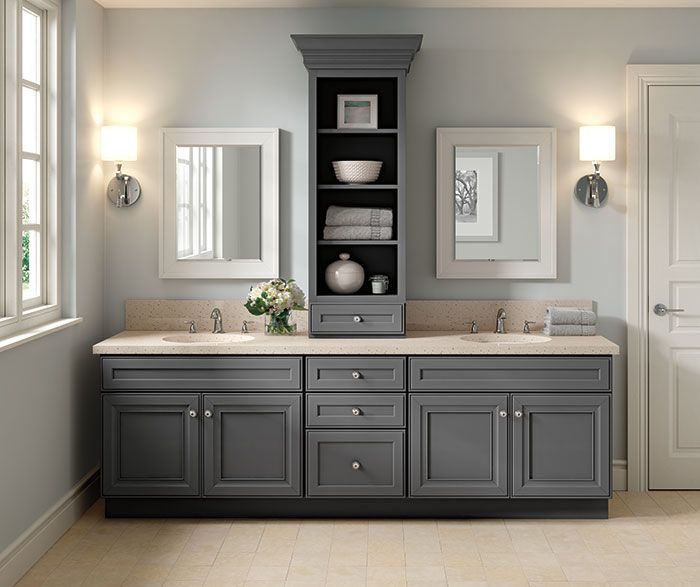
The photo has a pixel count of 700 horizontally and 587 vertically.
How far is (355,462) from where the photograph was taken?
13.5ft

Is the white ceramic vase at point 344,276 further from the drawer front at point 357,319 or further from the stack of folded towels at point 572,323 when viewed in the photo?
the stack of folded towels at point 572,323

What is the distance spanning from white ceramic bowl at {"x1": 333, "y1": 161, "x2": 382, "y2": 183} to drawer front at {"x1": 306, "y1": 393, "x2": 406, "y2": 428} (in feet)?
3.38

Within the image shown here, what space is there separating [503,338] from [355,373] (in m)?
0.82

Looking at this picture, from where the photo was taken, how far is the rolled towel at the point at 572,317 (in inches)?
173

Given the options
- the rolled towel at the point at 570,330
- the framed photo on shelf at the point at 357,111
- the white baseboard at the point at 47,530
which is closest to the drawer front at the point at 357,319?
the rolled towel at the point at 570,330

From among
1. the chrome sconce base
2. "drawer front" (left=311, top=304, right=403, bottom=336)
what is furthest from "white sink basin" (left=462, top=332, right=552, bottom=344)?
the chrome sconce base

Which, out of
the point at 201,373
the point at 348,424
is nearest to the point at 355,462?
the point at 348,424

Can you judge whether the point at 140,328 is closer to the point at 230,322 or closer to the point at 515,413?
the point at 230,322

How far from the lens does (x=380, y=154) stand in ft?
15.1

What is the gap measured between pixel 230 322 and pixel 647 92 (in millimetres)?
2329

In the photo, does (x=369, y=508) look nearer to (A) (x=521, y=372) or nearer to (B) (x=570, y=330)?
(A) (x=521, y=372)

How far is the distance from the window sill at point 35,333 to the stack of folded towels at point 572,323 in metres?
2.17

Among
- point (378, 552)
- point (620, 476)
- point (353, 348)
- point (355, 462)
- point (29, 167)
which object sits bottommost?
point (378, 552)

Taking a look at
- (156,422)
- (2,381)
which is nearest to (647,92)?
(156,422)
